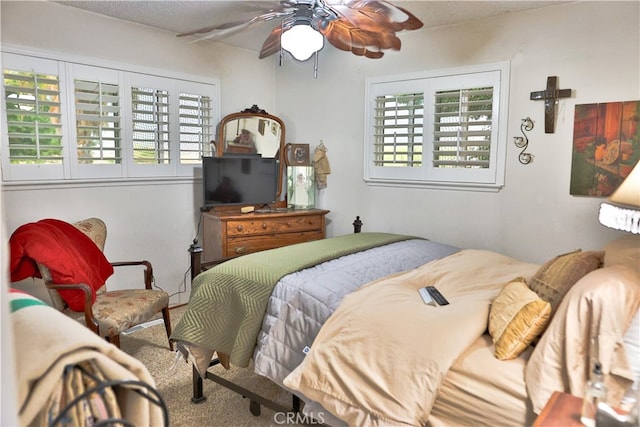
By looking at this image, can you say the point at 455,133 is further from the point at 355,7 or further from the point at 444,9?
the point at 355,7

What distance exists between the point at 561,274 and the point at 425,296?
0.56 metres

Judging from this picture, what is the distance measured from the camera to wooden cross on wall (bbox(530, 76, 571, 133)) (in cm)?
304

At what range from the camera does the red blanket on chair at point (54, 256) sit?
8.17 ft

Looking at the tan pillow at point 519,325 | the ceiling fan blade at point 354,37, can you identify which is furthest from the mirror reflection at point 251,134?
the tan pillow at point 519,325

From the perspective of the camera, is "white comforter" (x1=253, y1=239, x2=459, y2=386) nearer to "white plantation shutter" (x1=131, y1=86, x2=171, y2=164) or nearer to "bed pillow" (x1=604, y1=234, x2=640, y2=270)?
"bed pillow" (x1=604, y1=234, x2=640, y2=270)

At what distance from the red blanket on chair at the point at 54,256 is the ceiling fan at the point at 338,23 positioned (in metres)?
1.54

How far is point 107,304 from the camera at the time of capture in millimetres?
2799

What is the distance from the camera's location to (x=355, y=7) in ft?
7.56

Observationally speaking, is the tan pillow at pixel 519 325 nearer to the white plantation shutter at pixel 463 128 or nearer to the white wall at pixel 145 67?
the white plantation shutter at pixel 463 128

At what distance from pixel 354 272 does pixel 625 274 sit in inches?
46.8

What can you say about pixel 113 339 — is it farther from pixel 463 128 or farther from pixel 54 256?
pixel 463 128

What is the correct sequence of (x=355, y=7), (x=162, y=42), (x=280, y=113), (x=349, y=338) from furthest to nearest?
(x=280, y=113) < (x=162, y=42) < (x=355, y=7) < (x=349, y=338)

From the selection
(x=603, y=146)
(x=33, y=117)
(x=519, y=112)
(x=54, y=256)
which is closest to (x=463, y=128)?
(x=519, y=112)


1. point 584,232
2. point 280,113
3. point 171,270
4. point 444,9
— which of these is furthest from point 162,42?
point 584,232
